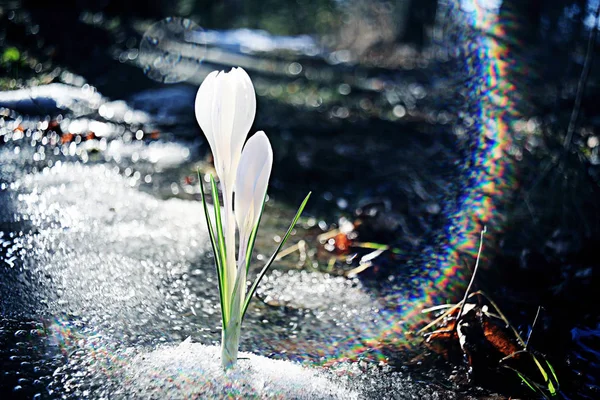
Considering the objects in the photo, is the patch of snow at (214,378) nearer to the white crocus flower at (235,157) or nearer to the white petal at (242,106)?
the white crocus flower at (235,157)

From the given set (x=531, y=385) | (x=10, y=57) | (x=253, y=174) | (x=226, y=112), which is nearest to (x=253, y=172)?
(x=253, y=174)

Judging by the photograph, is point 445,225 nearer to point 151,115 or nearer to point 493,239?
point 493,239

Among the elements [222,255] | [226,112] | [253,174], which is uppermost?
[226,112]

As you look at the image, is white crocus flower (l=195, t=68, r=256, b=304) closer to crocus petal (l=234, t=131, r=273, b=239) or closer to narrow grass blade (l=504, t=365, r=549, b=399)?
crocus petal (l=234, t=131, r=273, b=239)

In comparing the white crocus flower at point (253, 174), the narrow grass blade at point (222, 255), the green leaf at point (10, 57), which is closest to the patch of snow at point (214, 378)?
the narrow grass blade at point (222, 255)

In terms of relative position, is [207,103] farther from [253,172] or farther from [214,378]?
[214,378]

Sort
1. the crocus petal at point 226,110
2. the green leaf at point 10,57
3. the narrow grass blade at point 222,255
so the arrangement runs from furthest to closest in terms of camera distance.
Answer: the green leaf at point 10,57, the narrow grass blade at point 222,255, the crocus petal at point 226,110

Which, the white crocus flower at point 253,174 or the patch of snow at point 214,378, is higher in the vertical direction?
the white crocus flower at point 253,174
